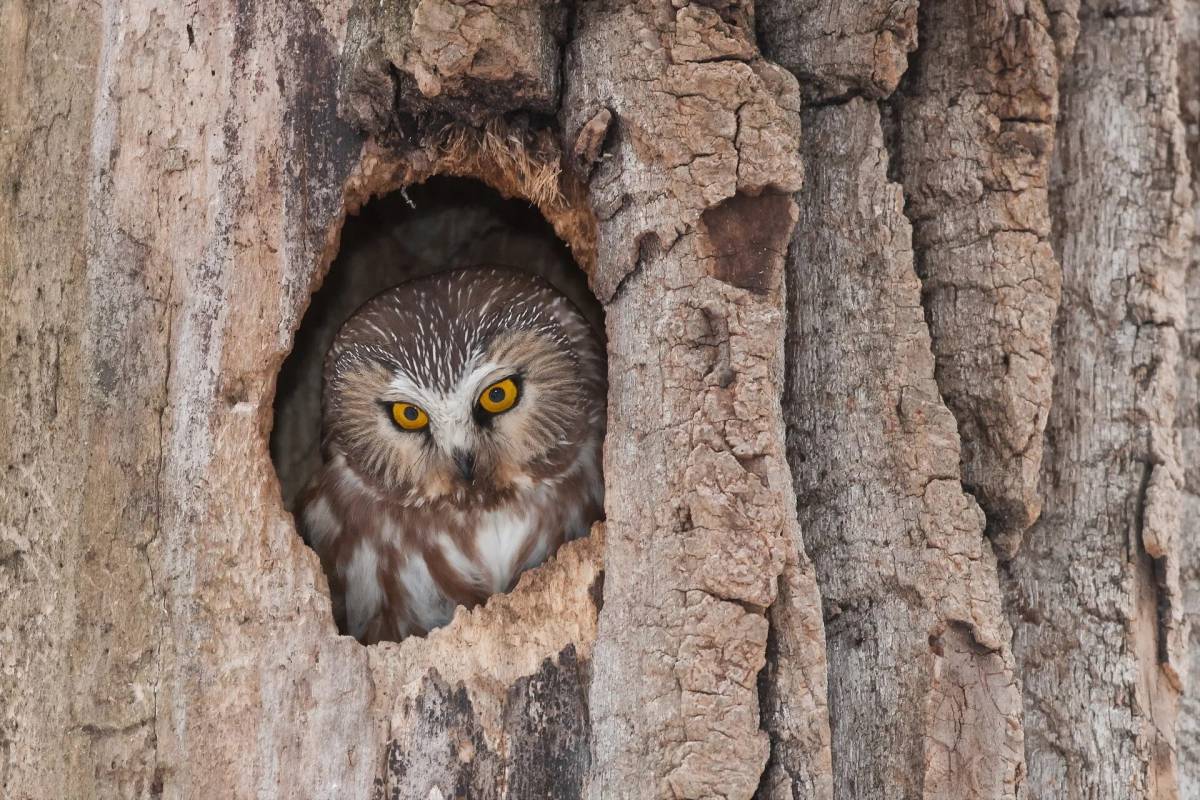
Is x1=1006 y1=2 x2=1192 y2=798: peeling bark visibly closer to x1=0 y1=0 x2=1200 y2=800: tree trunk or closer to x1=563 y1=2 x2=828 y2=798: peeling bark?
x1=0 y1=0 x2=1200 y2=800: tree trunk

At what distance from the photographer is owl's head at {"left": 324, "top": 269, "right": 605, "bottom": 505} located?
352cm

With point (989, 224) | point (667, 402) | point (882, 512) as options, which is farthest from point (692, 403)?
point (989, 224)

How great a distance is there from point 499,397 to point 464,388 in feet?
0.49

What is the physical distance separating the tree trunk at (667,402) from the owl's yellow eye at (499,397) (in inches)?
26.3

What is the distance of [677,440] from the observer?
8.57ft

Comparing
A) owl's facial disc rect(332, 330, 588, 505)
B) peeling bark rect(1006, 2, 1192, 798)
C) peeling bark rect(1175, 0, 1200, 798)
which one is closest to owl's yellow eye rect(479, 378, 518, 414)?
owl's facial disc rect(332, 330, 588, 505)

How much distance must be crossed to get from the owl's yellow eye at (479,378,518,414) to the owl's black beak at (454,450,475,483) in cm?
15

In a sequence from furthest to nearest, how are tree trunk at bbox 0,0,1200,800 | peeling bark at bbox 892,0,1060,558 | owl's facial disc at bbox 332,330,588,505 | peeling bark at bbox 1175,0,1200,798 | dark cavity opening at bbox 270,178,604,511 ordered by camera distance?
dark cavity opening at bbox 270,178,604,511 → owl's facial disc at bbox 332,330,588,505 → peeling bark at bbox 1175,0,1200,798 → peeling bark at bbox 892,0,1060,558 → tree trunk at bbox 0,0,1200,800

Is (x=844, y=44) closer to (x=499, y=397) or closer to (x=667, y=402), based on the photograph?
(x=667, y=402)

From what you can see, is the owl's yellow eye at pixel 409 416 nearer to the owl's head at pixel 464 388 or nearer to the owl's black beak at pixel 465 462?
the owl's head at pixel 464 388

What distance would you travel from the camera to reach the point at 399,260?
15.8 ft

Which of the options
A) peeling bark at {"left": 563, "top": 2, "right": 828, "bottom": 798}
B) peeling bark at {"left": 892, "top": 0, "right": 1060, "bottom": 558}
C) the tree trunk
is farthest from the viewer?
peeling bark at {"left": 892, "top": 0, "right": 1060, "bottom": 558}

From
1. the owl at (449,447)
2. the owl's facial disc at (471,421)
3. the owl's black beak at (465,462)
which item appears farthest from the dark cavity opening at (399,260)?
the owl's black beak at (465,462)

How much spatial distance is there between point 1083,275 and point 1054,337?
18 cm
